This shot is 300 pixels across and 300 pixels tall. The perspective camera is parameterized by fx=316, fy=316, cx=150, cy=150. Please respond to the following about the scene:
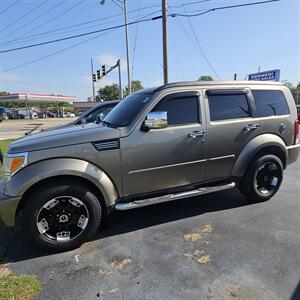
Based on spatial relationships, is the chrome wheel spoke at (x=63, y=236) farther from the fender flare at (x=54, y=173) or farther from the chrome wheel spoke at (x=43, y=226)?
the fender flare at (x=54, y=173)

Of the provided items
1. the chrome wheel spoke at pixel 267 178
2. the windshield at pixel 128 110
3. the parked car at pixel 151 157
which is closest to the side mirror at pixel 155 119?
the parked car at pixel 151 157

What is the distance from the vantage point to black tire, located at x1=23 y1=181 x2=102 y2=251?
3.63 m

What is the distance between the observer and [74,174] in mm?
3715

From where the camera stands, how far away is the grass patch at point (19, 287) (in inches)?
114

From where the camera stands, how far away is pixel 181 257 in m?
3.52

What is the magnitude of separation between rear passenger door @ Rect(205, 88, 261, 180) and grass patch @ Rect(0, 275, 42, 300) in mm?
2700

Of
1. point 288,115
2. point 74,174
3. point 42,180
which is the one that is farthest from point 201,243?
point 288,115

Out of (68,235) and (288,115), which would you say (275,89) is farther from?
(68,235)

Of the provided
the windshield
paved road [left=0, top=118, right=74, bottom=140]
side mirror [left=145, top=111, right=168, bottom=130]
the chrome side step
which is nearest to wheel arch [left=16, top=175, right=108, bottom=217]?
the chrome side step

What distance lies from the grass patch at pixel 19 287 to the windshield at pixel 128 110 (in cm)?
211

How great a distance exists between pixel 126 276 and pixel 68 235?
100 centimetres

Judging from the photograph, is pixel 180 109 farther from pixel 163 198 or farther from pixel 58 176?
pixel 58 176

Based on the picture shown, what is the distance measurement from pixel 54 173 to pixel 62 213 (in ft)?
1.71

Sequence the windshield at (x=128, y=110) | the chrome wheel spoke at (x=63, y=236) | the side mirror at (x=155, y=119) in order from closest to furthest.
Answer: the chrome wheel spoke at (x=63, y=236) → the side mirror at (x=155, y=119) → the windshield at (x=128, y=110)
